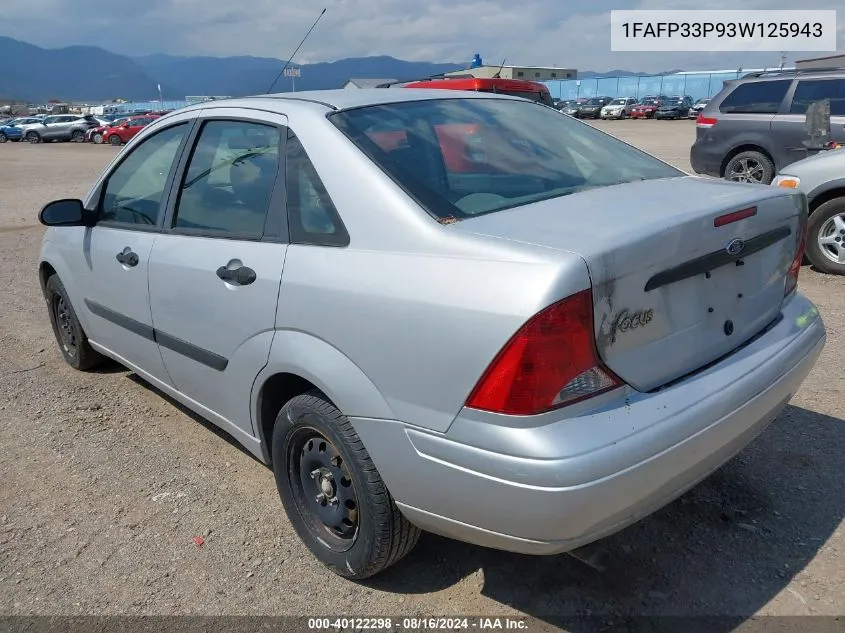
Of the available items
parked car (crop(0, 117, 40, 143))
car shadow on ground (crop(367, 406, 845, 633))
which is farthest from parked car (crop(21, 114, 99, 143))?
car shadow on ground (crop(367, 406, 845, 633))

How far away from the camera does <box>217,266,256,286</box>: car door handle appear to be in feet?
8.66

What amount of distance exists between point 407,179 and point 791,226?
56.0 inches

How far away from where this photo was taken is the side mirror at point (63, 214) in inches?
146

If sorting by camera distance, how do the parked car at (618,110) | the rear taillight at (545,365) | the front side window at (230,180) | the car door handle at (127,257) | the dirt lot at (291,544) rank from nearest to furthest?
the rear taillight at (545,365)
the dirt lot at (291,544)
the front side window at (230,180)
the car door handle at (127,257)
the parked car at (618,110)

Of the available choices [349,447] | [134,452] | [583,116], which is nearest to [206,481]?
[134,452]

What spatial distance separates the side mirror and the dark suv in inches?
356

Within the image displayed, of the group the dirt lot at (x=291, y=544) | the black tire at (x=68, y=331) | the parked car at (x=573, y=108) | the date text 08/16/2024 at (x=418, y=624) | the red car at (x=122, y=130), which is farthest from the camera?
the parked car at (x=573, y=108)

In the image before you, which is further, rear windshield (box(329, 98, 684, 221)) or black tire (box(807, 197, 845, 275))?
black tire (box(807, 197, 845, 275))

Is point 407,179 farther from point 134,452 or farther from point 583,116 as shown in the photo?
point 583,116

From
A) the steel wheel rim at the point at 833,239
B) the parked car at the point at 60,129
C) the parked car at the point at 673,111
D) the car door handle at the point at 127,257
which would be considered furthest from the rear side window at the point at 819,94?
the parked car at the point at 60,129

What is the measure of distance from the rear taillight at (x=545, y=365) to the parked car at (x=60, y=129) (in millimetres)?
46956

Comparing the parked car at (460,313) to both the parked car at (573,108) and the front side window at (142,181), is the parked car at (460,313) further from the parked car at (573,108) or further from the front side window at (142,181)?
the parked car at (573,108)

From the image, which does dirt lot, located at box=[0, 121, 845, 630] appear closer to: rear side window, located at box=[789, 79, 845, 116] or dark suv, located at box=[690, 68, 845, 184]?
dark suv, located at box=[690, 68, 845, 184]

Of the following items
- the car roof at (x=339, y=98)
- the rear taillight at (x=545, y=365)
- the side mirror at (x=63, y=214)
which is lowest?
the rear taillight at (x=545, y=365)
